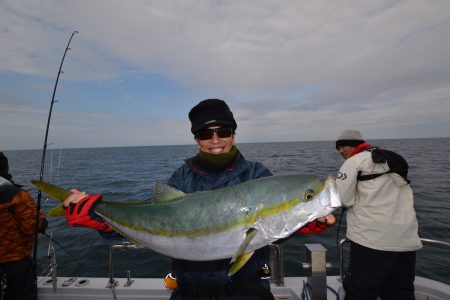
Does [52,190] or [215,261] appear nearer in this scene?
[215,261]

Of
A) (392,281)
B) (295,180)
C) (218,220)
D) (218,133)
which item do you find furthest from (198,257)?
(392,281)

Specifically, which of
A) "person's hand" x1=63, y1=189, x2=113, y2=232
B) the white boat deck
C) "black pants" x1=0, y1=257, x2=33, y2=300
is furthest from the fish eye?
"black pants" x1=0, y1=257, x2=33, y2=300

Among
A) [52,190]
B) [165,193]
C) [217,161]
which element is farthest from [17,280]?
[217,161]

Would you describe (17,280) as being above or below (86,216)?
below

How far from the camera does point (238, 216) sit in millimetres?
2561

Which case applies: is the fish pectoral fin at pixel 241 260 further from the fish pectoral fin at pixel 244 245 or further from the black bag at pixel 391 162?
the black bag at pixel 391 162

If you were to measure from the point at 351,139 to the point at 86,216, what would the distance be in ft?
17.5

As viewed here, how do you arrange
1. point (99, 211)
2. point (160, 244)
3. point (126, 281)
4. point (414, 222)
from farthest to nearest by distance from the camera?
point (126, 281), point (414, 222), point (99, 211), point (160, 244)

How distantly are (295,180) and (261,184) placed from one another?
36 centimetres

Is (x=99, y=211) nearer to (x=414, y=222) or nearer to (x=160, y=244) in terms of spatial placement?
(x=160, y=244)

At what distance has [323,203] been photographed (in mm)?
2443

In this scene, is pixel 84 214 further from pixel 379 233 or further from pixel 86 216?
pixel 379 233

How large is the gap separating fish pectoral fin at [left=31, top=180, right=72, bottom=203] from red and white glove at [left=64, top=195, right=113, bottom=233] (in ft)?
0.62

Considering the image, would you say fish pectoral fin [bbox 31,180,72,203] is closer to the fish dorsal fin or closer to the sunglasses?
the fish dorsal fin
